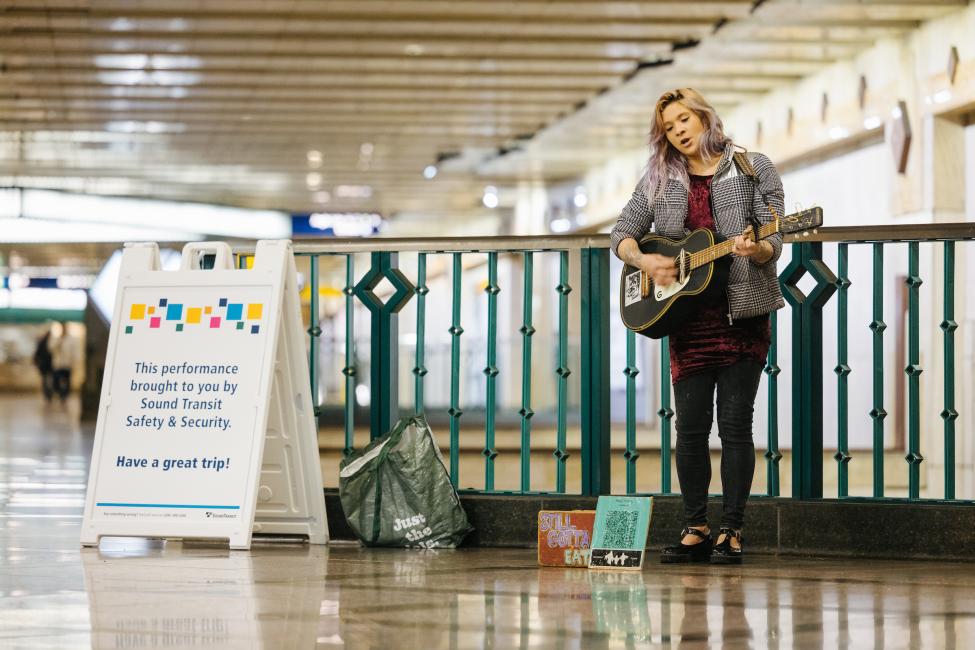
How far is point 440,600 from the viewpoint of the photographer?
3.65 meters

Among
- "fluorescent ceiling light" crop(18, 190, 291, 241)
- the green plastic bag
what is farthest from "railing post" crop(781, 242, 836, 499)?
"fluorescent ceiling light" crop(18, 190, 291, 241)

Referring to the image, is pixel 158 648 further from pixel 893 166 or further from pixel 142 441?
pixel 893 166

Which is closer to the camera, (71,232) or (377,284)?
(377,284)

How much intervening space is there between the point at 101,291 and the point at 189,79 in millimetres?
4204

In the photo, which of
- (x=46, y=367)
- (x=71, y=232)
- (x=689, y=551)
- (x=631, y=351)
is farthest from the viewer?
(x=46, y=367)

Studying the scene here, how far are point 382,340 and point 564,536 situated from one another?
4.10 feet

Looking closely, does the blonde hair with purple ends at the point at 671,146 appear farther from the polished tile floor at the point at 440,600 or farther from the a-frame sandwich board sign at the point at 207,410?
the a-frame sandwich board sign at the point at 207,410

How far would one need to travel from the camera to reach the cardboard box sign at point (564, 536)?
4418 mm

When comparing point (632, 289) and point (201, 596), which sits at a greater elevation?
point (632, 289)

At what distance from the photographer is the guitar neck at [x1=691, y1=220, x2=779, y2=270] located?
3.90 meters

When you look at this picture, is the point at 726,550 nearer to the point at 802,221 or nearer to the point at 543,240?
the point at 802,221

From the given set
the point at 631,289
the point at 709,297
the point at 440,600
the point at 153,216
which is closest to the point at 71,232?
the point at 153,216

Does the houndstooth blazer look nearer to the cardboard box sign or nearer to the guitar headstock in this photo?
the guitar headstock

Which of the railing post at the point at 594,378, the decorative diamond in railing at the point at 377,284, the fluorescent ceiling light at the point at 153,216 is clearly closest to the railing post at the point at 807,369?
the railing post at the point at 594,378
